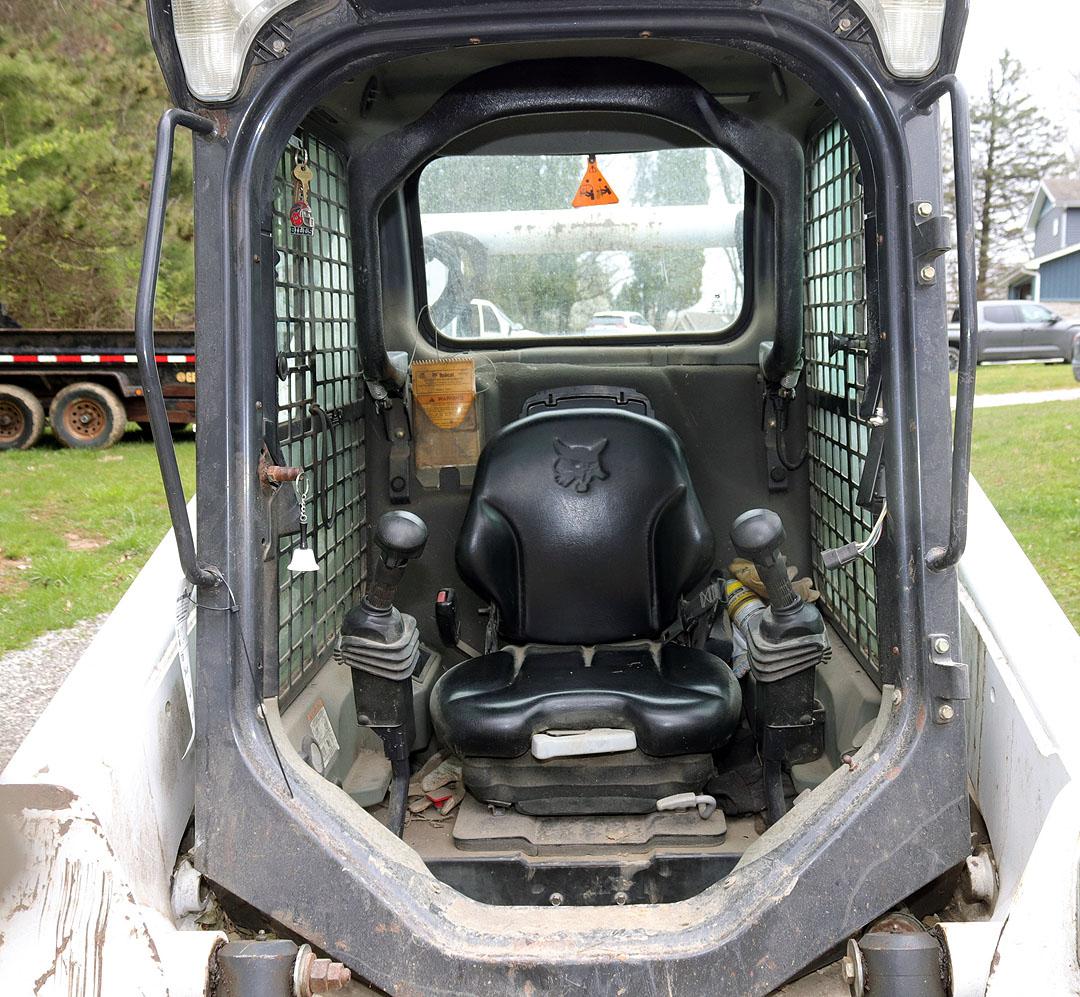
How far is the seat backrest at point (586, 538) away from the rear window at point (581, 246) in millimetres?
689

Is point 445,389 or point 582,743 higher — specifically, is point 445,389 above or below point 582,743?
above

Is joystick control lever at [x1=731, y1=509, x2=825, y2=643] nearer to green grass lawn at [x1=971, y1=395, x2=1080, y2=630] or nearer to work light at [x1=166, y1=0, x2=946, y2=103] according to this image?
work light at [x1=166, y1=0, x2=946, y2=103]

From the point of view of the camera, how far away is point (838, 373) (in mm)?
2861

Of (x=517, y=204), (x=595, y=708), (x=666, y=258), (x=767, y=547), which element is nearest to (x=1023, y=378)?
(x=666, y=258)

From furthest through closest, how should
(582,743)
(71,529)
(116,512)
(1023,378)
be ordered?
1. (1023,378)
2. (116,512)
3. (71,529)
4. (582,743)

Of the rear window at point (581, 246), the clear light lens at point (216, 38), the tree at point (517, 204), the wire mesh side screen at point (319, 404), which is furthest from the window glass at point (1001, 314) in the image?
the clear light lens at point (216, 38)

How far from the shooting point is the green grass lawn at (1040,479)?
246 inches

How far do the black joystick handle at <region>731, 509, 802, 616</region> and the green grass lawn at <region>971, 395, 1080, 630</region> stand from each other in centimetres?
353

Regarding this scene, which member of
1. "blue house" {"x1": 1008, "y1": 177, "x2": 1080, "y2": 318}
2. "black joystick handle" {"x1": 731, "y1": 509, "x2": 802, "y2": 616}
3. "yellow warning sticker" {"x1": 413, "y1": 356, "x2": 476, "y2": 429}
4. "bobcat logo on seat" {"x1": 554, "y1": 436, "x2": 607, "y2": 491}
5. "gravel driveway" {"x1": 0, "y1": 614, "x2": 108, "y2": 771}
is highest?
"blue house" {"x1": 1008, "y1": 177, "x2": 1080, "y2": 318}

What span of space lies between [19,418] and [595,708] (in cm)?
1039

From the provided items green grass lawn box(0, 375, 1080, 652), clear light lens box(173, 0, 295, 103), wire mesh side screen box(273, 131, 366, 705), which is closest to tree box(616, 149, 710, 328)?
wire mesh side screen box(273, 131, 366, 705)

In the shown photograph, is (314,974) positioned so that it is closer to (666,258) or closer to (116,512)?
(666,258)

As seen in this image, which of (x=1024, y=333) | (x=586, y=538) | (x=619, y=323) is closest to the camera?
(x=586, y=538)

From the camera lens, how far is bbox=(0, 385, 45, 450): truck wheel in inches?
443
